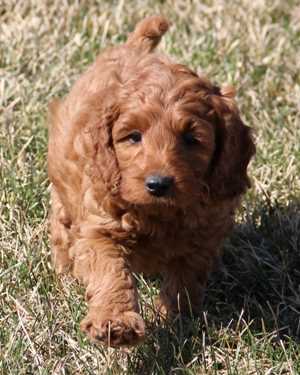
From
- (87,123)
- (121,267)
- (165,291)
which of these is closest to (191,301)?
(165,291)

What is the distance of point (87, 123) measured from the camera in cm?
576

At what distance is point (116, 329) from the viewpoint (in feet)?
16.9

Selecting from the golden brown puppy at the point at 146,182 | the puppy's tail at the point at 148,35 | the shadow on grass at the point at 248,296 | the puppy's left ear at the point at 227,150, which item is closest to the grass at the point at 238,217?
the shadow on grass at the point at 248,296

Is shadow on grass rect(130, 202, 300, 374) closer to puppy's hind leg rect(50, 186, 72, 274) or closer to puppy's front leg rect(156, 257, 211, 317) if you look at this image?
puppy's front leg rect(156, 257, 211, 317)

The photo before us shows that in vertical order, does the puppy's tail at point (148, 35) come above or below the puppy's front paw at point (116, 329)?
above

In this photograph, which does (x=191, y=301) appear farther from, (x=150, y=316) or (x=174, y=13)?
(x=174, y=13)

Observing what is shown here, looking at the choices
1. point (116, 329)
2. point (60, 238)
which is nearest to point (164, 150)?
point (116, 329)

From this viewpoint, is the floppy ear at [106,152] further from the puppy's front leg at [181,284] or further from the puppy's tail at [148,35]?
the puppy's tail at [148,35]

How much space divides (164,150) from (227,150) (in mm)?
515

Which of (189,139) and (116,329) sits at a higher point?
(189,139)

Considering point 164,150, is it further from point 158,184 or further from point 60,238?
point 60,238

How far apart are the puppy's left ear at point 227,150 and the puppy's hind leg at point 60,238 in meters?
0.92

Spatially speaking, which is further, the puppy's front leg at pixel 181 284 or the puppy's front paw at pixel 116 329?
the puppy's front leg at pixel 181 284

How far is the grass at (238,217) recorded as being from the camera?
18.4ft
